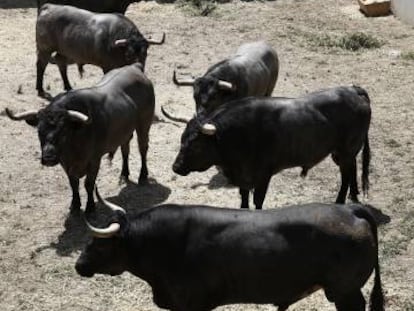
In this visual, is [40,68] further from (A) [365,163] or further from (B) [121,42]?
(A) [365,163]

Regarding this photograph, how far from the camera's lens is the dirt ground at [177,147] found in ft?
27.7

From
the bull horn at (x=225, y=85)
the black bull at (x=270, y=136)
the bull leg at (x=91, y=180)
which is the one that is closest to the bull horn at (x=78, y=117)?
the bull leg at (x=91, y=180)

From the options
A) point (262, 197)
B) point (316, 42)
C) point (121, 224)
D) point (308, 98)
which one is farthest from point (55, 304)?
point (316, 42)

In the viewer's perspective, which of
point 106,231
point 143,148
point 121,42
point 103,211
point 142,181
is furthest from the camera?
point 121,42

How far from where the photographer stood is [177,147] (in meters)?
11.9

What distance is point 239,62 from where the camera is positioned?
11.4 m

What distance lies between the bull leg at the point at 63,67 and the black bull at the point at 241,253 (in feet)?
26.1

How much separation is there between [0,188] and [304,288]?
578 centimetres

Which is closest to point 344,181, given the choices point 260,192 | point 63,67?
point 260,192

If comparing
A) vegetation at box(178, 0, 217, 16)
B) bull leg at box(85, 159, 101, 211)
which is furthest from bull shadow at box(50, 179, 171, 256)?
vegetation at box(178, 0, 217, 16)

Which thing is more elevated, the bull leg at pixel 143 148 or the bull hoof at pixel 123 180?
the bull leg at pixel 143 148

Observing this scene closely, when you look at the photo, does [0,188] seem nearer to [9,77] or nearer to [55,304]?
[55,304]

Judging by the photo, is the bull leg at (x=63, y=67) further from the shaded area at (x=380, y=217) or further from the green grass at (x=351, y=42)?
the shaded area at (x=380, y=217)

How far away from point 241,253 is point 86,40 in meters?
7.85
